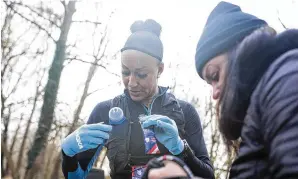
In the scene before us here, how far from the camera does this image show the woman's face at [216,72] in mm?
1281

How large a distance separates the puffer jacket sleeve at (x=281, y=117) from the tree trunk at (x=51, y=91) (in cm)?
804

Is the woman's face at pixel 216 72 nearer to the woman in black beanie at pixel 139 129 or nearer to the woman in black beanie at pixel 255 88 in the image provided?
the woman in black beanie at pixel 255 88

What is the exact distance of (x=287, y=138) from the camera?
0.82 m

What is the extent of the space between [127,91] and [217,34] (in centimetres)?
127

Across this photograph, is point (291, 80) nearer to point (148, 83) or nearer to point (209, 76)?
point (209, 76)

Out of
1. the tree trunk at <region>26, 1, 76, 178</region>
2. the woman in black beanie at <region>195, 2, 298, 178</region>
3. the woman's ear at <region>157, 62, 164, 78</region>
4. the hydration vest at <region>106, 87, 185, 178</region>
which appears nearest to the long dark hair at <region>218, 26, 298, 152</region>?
the woman in black beanie at <region>195, 2, 298, 178</region>

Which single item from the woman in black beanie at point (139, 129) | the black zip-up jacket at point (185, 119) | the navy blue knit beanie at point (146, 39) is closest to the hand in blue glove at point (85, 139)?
the woman in black beanie at point (139, 129)

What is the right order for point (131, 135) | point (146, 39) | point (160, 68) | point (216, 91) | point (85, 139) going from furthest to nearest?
point (160, 68) → point (146, 39) → point (131, 135) → point (85, 139) → point (216, 91)

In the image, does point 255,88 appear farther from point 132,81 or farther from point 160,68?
point 160,68

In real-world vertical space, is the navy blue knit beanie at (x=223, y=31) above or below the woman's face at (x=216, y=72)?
above

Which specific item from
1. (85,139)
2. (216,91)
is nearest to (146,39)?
(85,139)

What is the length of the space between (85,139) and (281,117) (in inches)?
57.7

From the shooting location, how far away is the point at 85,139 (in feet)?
6.91

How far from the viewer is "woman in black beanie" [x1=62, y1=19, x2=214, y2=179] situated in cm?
215
